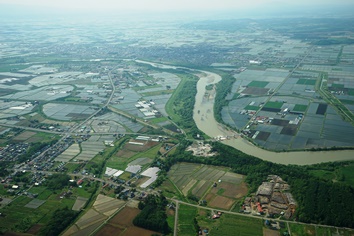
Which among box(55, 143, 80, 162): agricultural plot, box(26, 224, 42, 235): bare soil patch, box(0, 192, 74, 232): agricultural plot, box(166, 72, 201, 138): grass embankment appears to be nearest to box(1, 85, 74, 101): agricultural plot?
box(166, 72, 201, 138): grass embankment

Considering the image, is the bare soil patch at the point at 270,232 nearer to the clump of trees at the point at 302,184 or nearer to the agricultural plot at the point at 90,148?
the clump of trees at the point at 302,184

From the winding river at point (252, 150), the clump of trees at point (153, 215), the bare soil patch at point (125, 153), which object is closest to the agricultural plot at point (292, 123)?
the winding river at point (252, 150)

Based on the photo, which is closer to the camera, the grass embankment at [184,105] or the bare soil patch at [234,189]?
the bare soil patch at [234,189]

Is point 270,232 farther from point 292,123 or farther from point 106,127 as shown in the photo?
point 106,127

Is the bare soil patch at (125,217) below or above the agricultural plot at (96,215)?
above

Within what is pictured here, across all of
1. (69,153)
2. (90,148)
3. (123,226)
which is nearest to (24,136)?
(69,153)

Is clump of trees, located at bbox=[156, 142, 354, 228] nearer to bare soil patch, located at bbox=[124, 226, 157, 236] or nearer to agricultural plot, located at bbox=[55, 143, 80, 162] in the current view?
bare soil patch, located at bbox=[124, 226, 157, 236]

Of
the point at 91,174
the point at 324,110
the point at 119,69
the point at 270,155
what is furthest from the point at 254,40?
the point at 91,174
